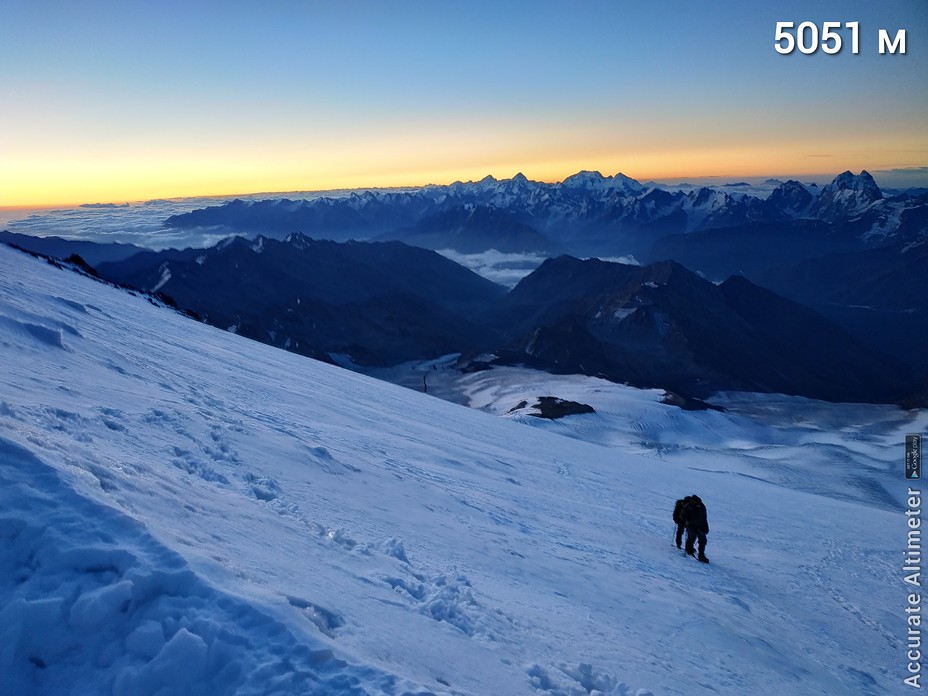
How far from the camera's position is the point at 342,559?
766 centimetres

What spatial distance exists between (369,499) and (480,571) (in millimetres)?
2727

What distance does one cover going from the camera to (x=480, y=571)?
358 inches

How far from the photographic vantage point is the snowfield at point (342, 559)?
16.5 feet

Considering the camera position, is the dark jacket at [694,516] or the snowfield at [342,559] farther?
the dark jacket at [694,516]

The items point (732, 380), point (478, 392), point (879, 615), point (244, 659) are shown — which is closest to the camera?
point (244, 659)

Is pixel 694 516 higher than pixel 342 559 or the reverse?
the reverse

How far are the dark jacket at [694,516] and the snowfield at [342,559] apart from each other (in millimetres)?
835

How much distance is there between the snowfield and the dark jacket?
32.9 inches

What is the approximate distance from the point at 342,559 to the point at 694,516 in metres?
9.40

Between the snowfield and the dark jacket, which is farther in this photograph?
the dark jacket

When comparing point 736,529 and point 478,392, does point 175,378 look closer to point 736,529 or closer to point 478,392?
point 736,529

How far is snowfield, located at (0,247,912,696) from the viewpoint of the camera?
502 centimetres

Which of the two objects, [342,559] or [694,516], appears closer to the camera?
[342,559]

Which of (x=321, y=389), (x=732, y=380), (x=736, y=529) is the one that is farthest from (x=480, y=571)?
(x=732, y=380)
